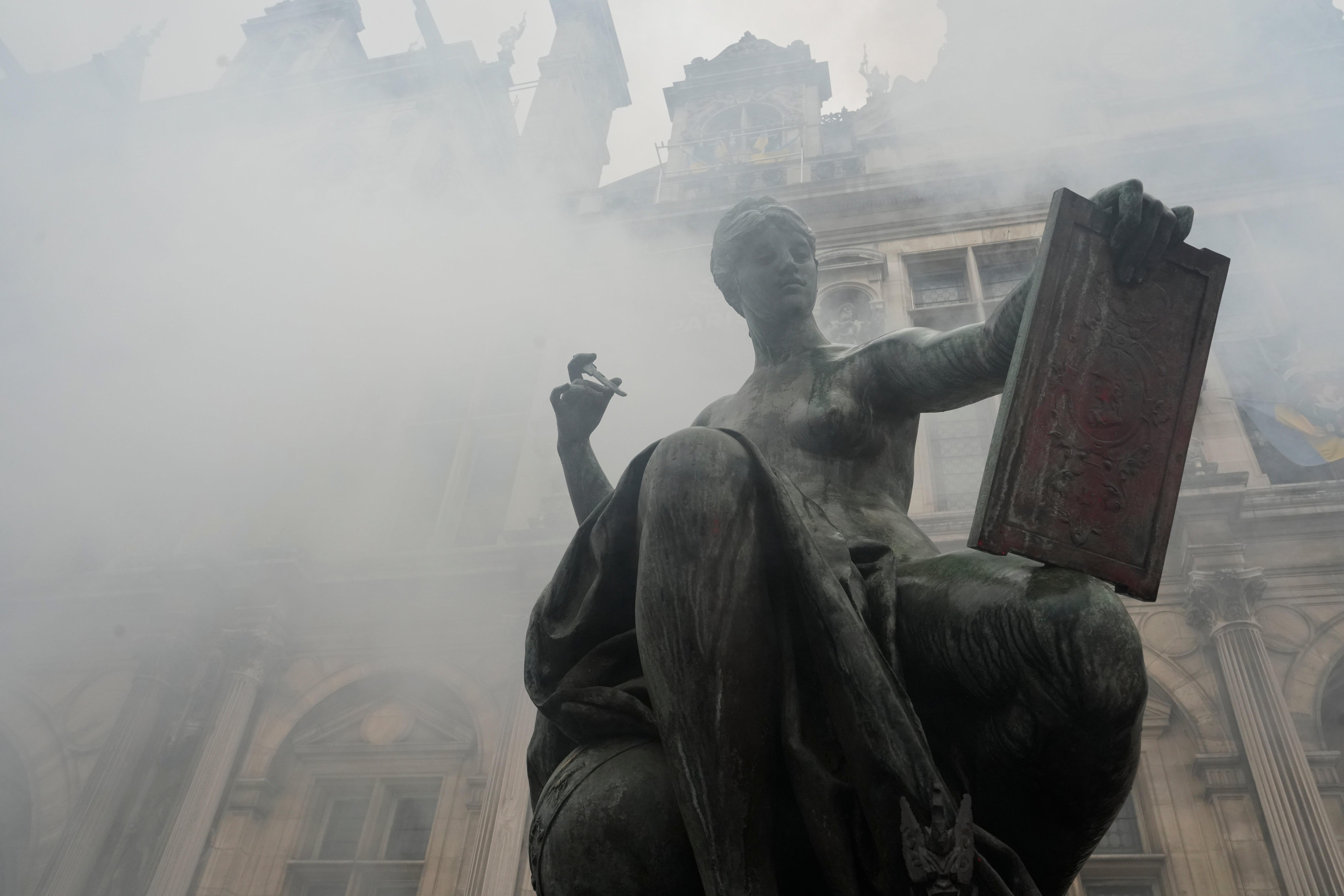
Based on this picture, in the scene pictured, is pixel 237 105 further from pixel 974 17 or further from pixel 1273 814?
pixel 1273 814

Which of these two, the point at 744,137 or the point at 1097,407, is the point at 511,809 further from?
the point at 744,137

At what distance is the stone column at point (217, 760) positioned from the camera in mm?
6180

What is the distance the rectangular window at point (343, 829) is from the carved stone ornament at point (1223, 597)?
249 inches

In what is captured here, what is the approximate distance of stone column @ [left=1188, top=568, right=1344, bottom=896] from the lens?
452cm

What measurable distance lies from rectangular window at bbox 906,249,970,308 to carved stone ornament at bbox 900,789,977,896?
338 inches

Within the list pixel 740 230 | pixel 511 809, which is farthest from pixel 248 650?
pixel 740 230

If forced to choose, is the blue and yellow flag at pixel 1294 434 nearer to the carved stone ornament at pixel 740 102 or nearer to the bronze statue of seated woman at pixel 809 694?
the bronze statue of seated woman at pixel 809 694

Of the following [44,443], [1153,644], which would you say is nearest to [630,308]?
[1153,644]

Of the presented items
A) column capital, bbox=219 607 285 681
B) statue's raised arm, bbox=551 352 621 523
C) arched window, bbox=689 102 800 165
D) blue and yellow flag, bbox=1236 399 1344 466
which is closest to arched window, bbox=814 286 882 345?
blue and yellow flag, bbox=1236 399 1344 466

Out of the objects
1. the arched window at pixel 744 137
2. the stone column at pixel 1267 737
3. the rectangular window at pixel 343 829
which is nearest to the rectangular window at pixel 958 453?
the stone column at pixel 1267 737

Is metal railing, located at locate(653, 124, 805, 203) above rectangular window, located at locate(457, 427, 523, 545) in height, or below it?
above

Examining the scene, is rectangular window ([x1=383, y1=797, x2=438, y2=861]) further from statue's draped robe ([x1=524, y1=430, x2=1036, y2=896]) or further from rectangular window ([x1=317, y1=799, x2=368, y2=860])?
statue's draped robe ([x1=524, y1=430, x2=1036, y2=896])

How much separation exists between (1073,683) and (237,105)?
21.5 metres

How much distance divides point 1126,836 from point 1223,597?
1717mm
